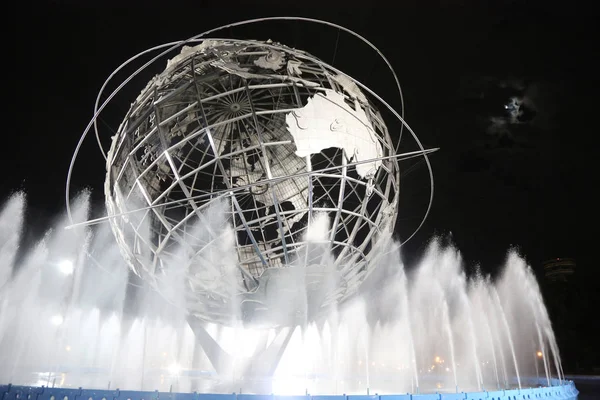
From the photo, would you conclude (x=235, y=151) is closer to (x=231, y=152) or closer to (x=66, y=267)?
(x=231, y=152)

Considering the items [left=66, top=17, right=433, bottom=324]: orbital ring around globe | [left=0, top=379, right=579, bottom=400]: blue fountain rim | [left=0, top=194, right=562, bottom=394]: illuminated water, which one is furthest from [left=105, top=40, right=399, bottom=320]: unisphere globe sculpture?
[left=0, top=379, right=579, bottom=400]: blue fountain rim

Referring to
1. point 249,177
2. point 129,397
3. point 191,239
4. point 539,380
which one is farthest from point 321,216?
point 539,380

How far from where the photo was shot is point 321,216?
40.8 ft

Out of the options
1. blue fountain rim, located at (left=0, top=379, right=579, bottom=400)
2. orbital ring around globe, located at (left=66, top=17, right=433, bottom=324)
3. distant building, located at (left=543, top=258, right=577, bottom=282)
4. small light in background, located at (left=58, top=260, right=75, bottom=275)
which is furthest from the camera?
distant building, located at (left=543, top=258, right=577, bottom=282)

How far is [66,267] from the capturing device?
2336cm

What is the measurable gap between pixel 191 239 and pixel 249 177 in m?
2.94

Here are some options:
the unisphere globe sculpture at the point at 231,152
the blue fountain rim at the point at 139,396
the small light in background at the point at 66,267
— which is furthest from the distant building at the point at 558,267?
the small light in background at the point at 66,267

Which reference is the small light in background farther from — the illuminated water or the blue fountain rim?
the blue fountain rim

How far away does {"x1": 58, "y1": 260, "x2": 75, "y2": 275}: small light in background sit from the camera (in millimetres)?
23170

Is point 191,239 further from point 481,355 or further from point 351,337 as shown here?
point 481,355

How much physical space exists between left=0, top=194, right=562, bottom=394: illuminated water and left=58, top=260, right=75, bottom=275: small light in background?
0.06m

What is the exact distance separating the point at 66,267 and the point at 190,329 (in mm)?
8449

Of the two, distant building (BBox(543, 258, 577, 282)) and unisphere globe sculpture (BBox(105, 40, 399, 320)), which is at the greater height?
distant building (BBox(543, 258, 577, 282))

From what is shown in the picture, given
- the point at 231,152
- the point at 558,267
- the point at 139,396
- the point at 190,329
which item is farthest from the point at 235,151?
the point at 558,267
